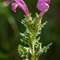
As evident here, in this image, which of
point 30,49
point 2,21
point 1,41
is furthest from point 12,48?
point 30,49

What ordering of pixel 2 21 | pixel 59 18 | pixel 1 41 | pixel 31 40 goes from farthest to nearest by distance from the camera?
pixel 59 18
pixel 2 21
pixel 1 41
pixel 31 40

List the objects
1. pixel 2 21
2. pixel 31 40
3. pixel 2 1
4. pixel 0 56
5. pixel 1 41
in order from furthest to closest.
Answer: pixel 2 21, pixel 1 41, pixel 2 1, pixel 0 56, pixel 31 40

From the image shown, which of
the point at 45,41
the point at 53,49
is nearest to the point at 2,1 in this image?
the point at 45,41

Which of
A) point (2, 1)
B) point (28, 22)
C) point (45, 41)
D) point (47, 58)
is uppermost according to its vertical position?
point (28, 22)

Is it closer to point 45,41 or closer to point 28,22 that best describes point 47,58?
point 45,41

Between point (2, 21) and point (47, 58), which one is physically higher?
point (2, 21)

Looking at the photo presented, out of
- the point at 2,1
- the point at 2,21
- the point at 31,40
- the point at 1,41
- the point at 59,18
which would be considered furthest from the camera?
the point at 59,18

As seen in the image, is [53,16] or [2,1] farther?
[53,16]

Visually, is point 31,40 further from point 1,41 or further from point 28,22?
point 1,41

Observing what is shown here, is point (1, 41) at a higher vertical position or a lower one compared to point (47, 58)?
higher
